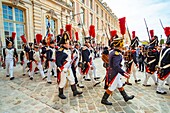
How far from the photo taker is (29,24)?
40.3 feet

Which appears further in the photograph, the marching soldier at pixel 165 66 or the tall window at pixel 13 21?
the tall window at pixel 13 21

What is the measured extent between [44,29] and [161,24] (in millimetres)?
10962

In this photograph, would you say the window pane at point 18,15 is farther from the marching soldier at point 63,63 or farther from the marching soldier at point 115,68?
the marching soldier at point 115,68

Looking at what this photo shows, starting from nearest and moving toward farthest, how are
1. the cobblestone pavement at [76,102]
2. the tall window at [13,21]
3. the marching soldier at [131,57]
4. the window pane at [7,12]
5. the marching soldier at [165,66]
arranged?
the cobblestone pavement at [76,102], the marching soldier at [165,66], the marching soldier at [131,57], the window pane at [7,12], the tall window at [13,21]

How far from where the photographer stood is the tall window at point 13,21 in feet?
35.5

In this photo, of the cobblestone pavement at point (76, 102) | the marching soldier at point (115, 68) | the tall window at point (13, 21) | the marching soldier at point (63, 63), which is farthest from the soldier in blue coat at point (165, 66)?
Answer: the tall window at point (13, 21)

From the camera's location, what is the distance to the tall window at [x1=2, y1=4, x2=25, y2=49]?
10820 mm

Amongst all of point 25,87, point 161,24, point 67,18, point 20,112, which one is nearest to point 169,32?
point 161,24

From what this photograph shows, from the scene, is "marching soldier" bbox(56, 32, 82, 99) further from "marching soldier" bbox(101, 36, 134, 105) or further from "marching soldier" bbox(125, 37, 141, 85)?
"marching soldier" bbox(125, 37, 141, 85)

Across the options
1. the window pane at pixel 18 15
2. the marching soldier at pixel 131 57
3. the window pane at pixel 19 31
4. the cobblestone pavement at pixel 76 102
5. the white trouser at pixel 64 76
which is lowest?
the cobblestone pavement at pixel 76 102

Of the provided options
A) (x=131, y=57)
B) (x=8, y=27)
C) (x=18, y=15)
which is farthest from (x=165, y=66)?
(x=18, y=15)

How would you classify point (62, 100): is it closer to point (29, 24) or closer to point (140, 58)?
point (140, 58)

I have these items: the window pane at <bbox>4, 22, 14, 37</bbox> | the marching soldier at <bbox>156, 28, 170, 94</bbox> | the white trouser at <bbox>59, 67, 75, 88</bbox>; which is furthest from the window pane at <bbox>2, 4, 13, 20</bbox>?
the marching soldier at <bbox>156, 28, 170, 94</bbox>

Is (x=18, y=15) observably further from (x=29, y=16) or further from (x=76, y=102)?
(x=76, y=102)
